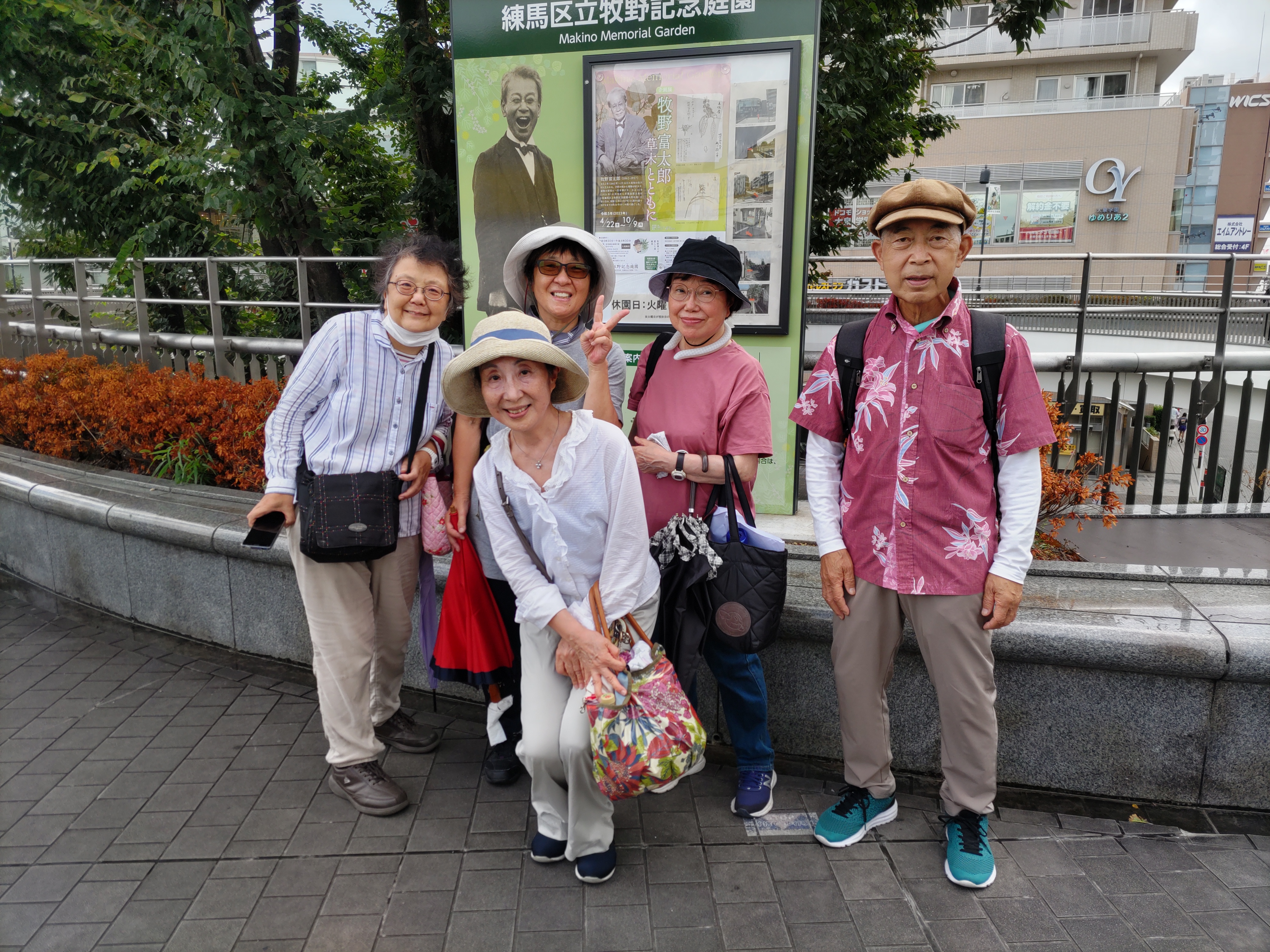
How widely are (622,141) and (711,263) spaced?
2.21m

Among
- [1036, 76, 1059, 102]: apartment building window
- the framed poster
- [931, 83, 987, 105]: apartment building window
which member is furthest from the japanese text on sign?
[1036, 76, 1059, 102]: apartment building window

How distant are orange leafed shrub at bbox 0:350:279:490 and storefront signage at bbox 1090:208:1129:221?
3963 cm

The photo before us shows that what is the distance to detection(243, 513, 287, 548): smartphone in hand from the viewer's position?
3004 mm

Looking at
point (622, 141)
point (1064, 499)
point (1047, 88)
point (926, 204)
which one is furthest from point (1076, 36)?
point (926, 204)

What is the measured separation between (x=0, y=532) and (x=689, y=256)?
516 cm

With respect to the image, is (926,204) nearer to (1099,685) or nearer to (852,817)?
(1099,685)

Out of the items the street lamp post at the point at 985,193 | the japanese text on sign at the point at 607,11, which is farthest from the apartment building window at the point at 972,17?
the japanese text on sign at the point at 607,11

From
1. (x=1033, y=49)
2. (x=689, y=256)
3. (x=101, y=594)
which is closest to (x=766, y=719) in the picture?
(x=689, y=256)

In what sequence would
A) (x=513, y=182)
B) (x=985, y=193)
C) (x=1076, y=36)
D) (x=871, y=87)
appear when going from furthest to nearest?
1. (x=1076, y=36)
2. (x=985, y=193)
3. (x=871, y=87)
4. (x=513, y=182)

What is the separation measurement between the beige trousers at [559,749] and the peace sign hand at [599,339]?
2.59 ft

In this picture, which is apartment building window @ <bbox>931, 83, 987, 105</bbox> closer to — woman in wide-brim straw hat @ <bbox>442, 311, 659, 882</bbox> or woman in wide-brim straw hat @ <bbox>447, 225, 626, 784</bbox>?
woman in wide-brim straw hat @ <bbox>447, 225, 626, 784</bbox>

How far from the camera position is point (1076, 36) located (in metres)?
37.7

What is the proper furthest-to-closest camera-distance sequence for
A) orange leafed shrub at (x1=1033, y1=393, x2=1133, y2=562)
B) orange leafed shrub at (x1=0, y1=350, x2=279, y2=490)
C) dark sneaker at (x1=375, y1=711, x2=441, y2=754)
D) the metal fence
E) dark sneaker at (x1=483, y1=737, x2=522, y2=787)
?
the metal fence
orange leafed shrub at (x1=0, y1=350, x2=279, y2=490)
orange leafed shrub at (x1=1033, y1=393, x2=1133, y2=562)
dark sneaker at (x1=375, y1=711, x2=441, y2=754)
dark sneaker at (x1=483, y1=737, x2=522, y2=787)

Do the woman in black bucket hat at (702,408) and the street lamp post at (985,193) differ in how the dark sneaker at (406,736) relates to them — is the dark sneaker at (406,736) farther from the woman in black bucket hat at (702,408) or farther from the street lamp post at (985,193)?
the street lamp post at (985,193)
